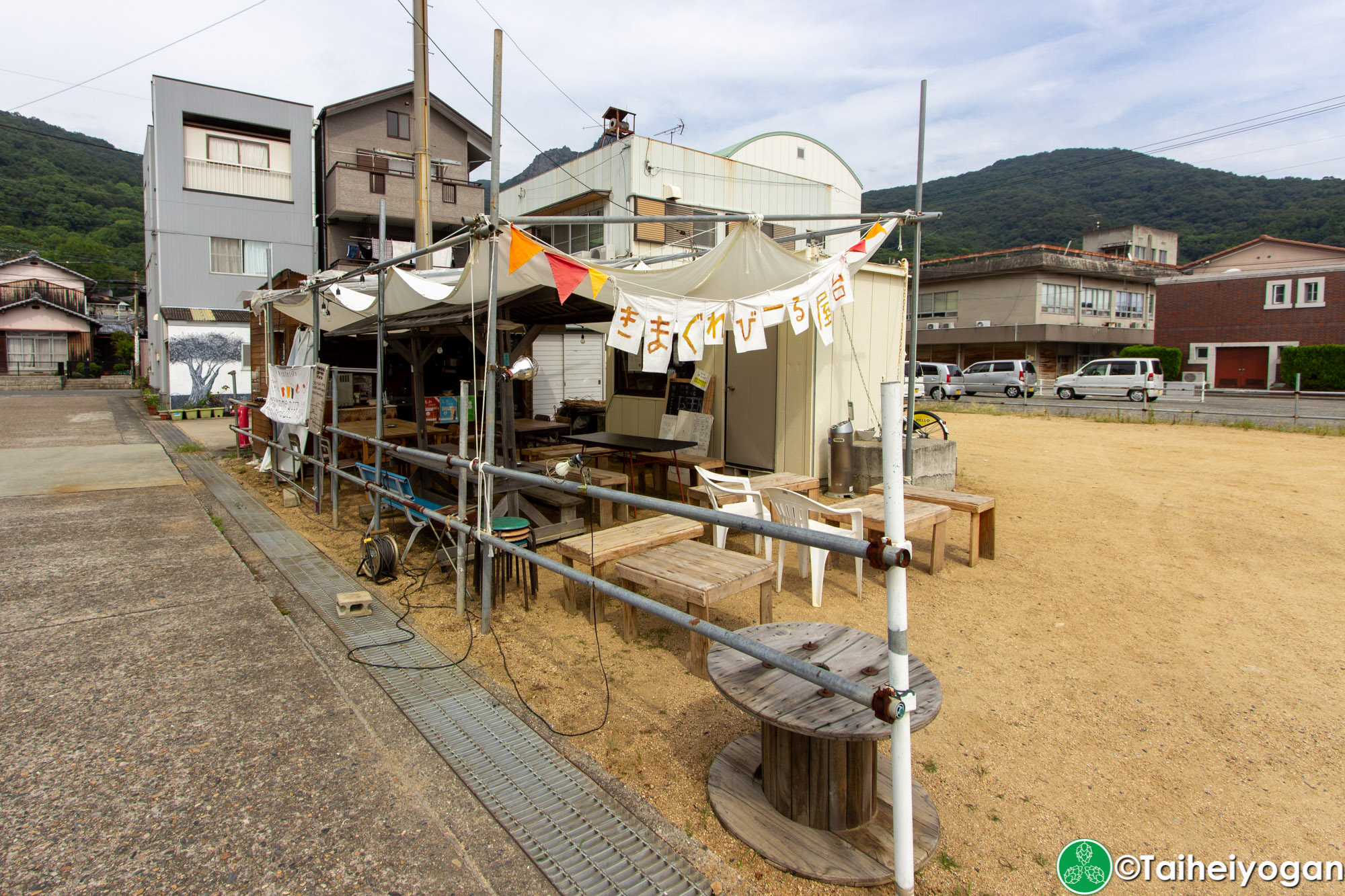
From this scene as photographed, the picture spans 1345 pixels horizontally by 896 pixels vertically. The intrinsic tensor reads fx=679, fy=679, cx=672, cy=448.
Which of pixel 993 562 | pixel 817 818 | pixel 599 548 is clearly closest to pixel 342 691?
pixel 599 548

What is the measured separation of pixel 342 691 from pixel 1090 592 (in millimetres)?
5018

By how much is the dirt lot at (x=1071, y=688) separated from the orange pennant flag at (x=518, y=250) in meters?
2.32

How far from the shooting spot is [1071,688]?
11.7ft

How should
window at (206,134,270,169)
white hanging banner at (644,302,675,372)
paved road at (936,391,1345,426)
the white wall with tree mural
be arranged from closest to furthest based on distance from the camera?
white hanging banner at (644,302,675,372) → paved road at (936,391,1345,426) → the white wall with tree mural → window at (206,134,270,169)

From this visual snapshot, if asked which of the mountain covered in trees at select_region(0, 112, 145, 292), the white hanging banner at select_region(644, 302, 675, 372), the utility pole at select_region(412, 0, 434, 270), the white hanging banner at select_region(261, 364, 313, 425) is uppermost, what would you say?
the mountain covered in trees at select_region(0, 112, 145, 292)

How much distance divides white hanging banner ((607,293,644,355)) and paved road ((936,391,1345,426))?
1570 centimetres

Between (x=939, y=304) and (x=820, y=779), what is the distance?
4176 centimetres

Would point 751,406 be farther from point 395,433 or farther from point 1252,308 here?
point 1252,308

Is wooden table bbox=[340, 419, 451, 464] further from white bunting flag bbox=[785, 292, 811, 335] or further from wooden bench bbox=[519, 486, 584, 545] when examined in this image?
white bunting flag bbox=[785, 292, 811, 335]

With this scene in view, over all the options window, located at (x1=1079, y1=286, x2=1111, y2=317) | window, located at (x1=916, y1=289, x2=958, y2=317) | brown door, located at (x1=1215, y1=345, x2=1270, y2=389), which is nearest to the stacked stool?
window, located at (x1=916, y1=289, x2=958, y2=317)

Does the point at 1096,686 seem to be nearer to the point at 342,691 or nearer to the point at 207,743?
the point at 342,691

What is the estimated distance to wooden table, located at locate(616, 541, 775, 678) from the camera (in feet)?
12.3

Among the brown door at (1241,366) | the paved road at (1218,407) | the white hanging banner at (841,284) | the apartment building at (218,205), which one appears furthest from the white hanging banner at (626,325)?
the brown door at (1241,366)

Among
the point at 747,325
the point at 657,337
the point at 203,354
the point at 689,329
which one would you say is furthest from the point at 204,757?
the point at 203,354
